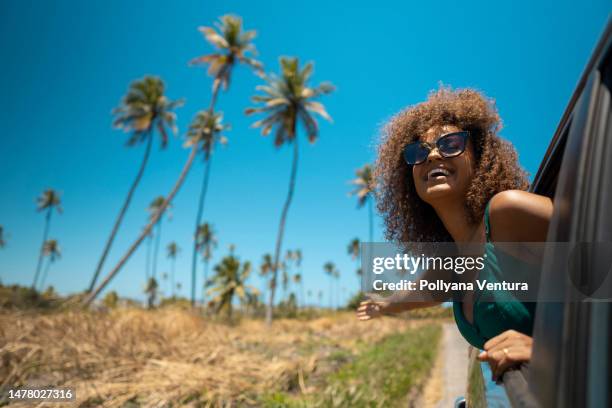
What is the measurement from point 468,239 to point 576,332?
88 cm

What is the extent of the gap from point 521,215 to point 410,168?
105cm

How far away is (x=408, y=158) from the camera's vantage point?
159 cm

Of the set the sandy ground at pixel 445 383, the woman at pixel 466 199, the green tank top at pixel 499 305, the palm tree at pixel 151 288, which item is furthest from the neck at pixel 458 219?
the palm tree at pixel 151 288

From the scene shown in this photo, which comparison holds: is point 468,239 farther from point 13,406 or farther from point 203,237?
point 203,237

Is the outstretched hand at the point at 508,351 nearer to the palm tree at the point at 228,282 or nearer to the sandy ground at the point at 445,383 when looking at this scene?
the sandy ground at the point at 445,383

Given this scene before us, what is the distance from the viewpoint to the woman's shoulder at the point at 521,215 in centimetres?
91

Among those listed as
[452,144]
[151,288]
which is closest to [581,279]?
[452,144]

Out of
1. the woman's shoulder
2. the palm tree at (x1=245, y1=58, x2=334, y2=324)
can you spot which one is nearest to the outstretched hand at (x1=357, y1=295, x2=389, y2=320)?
the woman's shoulder

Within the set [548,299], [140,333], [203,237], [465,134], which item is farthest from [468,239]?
[203,237]

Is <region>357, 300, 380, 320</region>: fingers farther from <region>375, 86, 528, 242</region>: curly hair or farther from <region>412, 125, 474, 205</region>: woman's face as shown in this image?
<region>412, 125, 474, 205</region>: woman's face

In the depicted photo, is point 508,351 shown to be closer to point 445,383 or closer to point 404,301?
point 404,301

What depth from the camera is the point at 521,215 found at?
0.93 metres

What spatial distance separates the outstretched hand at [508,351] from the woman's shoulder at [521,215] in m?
0.27

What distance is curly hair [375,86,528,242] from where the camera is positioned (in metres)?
1.48
